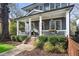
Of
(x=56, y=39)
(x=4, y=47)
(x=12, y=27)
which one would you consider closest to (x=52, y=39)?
(x=56, y=39)

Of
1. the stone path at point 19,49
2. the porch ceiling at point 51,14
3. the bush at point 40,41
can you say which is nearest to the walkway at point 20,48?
the stone path at point 19,49

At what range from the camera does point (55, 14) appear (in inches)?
190

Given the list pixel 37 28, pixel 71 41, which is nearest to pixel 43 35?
pixel 37 28

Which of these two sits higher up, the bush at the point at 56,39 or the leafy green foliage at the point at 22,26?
the leafy green foliage at the point at 22,26

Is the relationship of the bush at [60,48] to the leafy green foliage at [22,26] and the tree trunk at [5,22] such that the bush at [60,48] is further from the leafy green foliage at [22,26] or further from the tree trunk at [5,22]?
the tree trunk at [5,22]

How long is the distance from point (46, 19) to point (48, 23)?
80mm

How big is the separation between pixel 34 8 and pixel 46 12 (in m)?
0.23

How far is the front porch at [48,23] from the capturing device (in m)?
4.76

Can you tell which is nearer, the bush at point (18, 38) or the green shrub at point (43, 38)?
the green shrub at point (43, 38)

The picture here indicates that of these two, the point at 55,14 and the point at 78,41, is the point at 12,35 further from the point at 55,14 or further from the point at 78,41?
the point at 78,41

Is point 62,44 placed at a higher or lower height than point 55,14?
lower

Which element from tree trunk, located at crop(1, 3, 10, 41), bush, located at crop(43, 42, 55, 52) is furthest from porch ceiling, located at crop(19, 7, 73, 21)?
bush, located at crop(43, 42, 55, 52)

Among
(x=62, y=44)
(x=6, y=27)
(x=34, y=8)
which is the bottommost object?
(x=62, y=44)

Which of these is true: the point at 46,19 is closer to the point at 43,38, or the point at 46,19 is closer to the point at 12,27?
the point at 43,38
